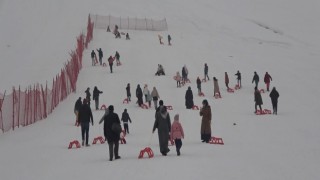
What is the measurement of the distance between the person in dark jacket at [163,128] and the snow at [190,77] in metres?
0.34

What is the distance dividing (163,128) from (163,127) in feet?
0.11

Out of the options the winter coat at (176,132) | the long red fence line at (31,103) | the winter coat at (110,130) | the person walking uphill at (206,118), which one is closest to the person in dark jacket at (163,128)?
the winter coat at (176,132)

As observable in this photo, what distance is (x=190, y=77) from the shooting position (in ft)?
139

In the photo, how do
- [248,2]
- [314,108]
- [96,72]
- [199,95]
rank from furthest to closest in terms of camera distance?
[248,2], [96,72], [199,95], [314,108]

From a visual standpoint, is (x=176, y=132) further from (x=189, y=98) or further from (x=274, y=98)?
(x=189, y=98)

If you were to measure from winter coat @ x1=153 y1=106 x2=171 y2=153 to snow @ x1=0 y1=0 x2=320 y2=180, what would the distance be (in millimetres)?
383

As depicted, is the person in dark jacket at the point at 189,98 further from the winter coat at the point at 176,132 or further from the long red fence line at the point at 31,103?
the winter coat at the point at 176,132

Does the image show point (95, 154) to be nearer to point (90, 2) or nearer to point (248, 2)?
point (90, 2)

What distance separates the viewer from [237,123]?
25297 mm

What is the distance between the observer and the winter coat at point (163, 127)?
629 inches

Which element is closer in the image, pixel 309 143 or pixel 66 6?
pixel 309 143

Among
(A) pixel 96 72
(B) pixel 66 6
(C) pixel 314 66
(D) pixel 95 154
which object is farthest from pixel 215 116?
(B) pixel 66 6

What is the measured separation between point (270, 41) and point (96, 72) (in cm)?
3594

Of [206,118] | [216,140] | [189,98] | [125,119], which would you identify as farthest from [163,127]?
[189,98]
